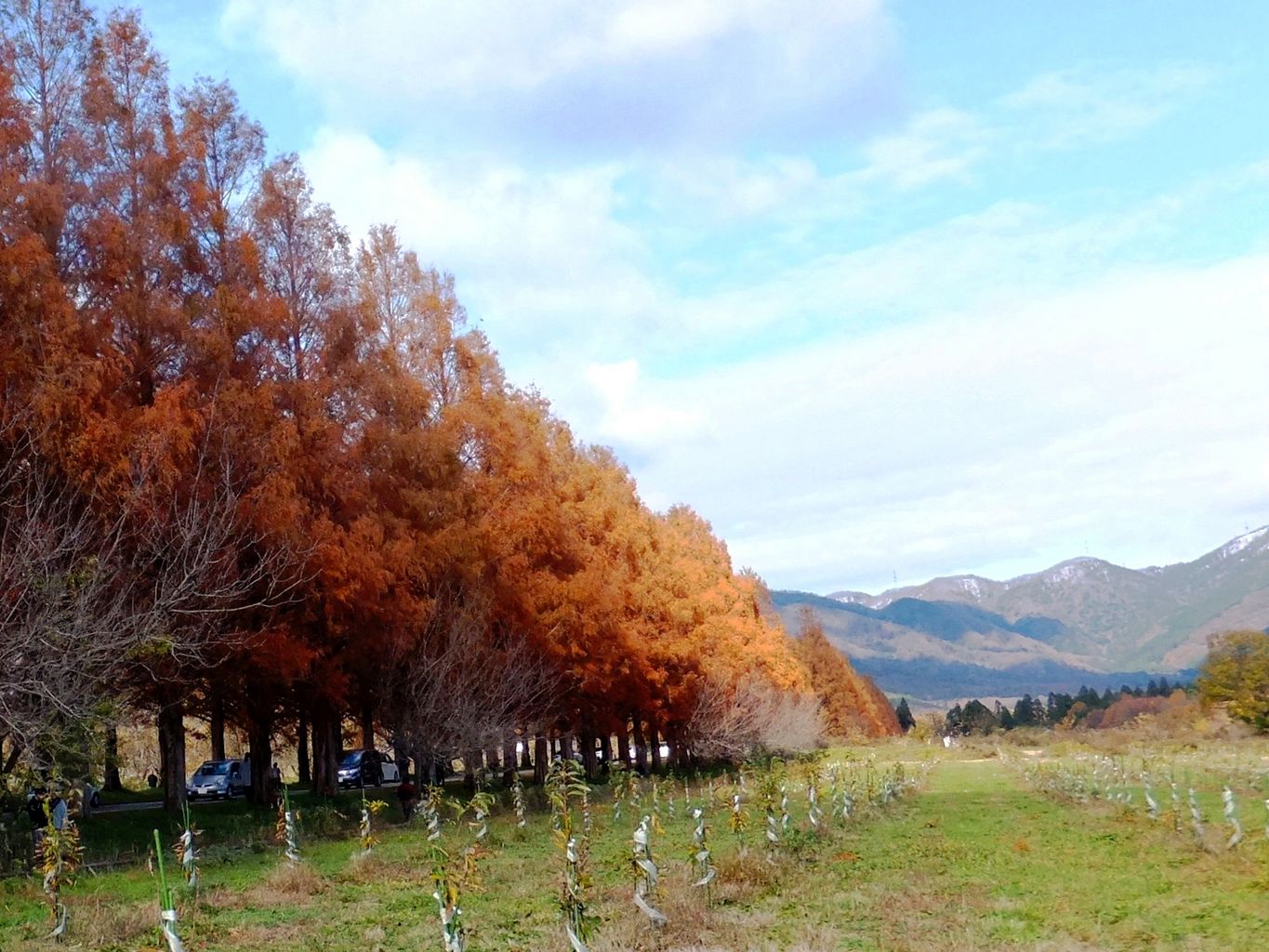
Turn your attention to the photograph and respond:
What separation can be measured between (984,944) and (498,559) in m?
15.8

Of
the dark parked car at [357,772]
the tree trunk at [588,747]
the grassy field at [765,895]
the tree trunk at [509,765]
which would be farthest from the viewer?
the dark parked car at [357,772]

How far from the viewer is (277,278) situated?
2091 cm

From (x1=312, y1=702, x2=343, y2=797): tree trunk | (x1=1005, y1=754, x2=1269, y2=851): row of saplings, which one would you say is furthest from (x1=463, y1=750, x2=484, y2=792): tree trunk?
(x1=1005, y1=754, x2=1269, y2=851): row of saplings

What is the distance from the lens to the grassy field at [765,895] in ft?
32.3

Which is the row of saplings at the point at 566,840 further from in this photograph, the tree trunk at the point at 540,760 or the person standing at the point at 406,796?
the tree trunk at the point at 540,760

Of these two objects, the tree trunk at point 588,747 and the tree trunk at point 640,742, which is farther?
the tree trunk at point 640,742

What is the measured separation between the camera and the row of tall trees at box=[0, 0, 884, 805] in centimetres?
1445

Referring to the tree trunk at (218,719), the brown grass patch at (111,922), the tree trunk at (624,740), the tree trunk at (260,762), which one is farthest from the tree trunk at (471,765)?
the brown grass patch at (111,922)

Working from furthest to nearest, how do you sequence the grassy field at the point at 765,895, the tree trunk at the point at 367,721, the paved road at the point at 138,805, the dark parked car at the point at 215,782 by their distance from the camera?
→ the dark parked car at the point at 215,782 → the paved road at the point at 138,805 → the tree trunk at the point at 367,721 → the grassy field at the point at 765,895

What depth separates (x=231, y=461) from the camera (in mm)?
16391

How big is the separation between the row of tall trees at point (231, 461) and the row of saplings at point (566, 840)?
81.2 inches

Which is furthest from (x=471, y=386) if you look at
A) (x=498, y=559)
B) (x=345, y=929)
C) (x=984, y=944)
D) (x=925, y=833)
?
(x=984, y=944)

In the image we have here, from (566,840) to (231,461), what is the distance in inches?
360

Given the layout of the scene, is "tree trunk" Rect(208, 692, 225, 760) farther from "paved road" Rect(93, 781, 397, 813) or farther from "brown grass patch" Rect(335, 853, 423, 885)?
"brown grass patch" Rect(335, 853, 423, 885)
